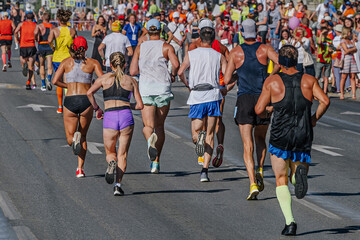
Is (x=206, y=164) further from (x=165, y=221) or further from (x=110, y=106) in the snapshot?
(x=165, y=221)

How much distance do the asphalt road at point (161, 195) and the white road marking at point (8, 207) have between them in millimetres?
12

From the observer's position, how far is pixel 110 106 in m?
11.0

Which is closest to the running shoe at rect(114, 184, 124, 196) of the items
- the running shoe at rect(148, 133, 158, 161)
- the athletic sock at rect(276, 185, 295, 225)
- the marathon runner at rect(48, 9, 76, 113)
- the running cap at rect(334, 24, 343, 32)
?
the running shoe at rect(148, 133, 158, 161)

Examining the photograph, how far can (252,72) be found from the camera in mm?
11164

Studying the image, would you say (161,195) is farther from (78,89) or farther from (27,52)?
(27,52)

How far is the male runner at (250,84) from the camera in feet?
36.2

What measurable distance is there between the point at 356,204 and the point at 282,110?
255 centimetres

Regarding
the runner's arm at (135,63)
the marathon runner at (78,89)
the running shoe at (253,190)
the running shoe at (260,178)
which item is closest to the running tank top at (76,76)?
the marathon runner at (78,89)

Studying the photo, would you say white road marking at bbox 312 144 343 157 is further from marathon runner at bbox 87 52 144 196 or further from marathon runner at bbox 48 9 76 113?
marathon runner at bbox 48 9 76 113

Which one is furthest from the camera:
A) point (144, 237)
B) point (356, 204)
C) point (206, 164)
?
point (206, 164)

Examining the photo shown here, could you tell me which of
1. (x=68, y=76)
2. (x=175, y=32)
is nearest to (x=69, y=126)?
(x=68, y=76)

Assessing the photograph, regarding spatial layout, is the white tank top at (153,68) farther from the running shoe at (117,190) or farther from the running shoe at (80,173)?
the running shoe at (117,190)

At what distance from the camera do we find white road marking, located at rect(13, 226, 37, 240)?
8.84 metres

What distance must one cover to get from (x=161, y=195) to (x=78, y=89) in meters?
2.17
